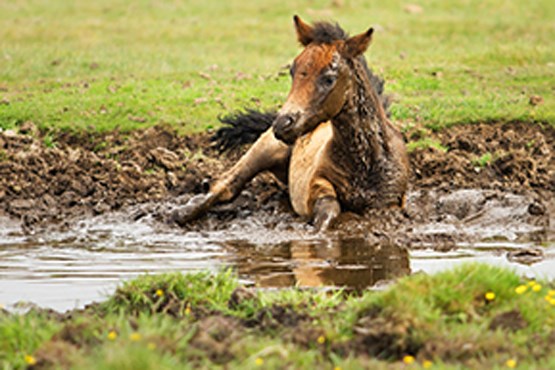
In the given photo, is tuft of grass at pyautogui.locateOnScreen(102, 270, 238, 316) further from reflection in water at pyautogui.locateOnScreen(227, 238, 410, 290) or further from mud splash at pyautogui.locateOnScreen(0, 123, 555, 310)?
reflection in water at pyautogui.locateOnScreen(227, 238, 410, 290)

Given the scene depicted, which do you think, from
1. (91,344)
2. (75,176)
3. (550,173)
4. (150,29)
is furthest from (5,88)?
(91,344)

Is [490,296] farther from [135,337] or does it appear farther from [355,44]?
[355,44]

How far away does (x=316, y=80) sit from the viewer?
30.4ft

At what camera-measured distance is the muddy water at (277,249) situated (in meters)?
7.56

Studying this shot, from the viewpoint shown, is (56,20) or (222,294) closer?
(222,294)

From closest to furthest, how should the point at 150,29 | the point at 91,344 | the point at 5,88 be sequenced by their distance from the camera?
1. the point at 91,344
2. the point at 5,88
3. the point at 150,29

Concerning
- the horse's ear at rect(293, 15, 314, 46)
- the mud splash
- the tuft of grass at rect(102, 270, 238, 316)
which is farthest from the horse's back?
the tuft of grass at rect(102, 270, 238, 316)

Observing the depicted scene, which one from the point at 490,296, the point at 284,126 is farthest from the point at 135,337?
the point at 284,126

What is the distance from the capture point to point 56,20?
78.9 feet

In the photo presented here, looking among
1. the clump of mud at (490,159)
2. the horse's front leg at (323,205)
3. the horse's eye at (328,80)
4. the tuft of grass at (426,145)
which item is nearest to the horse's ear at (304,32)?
the horse's eye at (328,80)

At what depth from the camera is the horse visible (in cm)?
926

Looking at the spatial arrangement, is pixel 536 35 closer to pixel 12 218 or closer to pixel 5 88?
pixel 5 88

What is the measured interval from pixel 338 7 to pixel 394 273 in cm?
1881

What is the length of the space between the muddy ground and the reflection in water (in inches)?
→ 26.0
